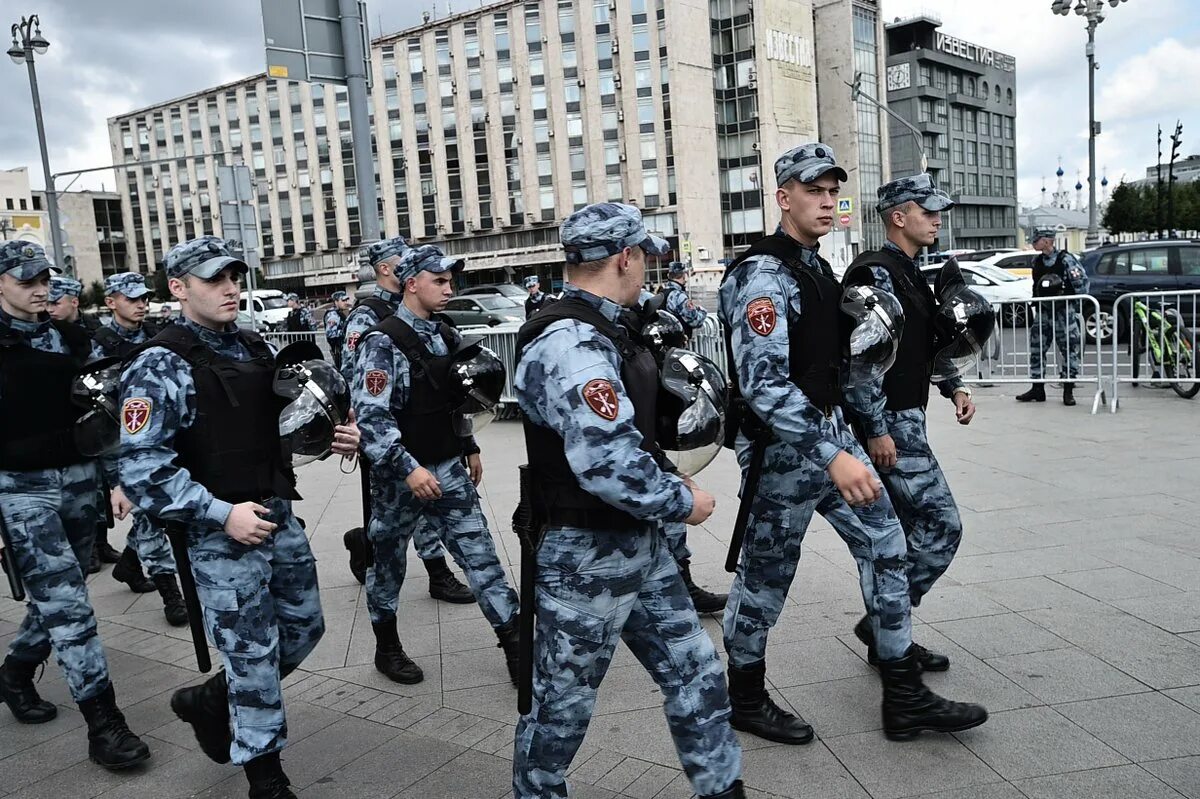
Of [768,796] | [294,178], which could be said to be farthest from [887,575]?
[294,178]

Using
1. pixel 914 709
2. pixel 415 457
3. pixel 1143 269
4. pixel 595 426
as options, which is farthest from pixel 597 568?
pixel 1143 269

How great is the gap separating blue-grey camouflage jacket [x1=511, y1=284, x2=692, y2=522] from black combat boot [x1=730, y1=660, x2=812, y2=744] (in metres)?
1.32

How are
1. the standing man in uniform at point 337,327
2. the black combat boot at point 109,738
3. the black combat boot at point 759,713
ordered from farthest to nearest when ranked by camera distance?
1. the standing man in uniform at point 337,327
2. the black combat boot at point 109,738
3. the black combat boot at point 759,713

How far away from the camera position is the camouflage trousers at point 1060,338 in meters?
10.8

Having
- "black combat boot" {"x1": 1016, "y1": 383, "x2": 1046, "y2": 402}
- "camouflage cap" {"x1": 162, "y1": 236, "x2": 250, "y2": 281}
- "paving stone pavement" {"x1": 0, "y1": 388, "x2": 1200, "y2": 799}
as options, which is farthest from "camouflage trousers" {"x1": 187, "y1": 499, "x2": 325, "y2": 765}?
"black combat boot" {"x1": 1016, "y1": 383, "x2": 1046, "y2": 402}

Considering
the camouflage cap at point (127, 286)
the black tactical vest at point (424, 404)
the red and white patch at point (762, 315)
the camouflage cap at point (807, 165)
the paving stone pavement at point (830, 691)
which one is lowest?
the paving stone pavement at point (830, 691)

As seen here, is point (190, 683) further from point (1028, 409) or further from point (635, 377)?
point (1028, 409)

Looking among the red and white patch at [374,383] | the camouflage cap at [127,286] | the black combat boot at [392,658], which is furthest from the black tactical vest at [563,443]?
the camouflage cap at [127,286]

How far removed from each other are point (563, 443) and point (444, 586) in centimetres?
319

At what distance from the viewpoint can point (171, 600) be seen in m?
5.52

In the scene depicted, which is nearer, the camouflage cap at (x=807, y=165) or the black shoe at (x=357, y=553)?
the camouflage cap at (x=807, y=165)

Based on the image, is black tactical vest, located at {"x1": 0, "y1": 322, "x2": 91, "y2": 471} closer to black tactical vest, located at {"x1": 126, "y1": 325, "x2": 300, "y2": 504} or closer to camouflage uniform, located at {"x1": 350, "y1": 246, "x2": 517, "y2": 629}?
black tactical vest, located at {"x1": 126, "y1": 325, "x2": 300, "y2": 504}

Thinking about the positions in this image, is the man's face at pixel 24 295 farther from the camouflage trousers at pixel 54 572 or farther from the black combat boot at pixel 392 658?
the black combat boot at pixel 392 658

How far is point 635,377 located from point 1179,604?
3397mm
